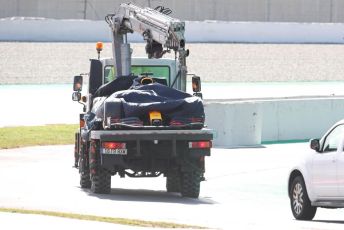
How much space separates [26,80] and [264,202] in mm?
40261

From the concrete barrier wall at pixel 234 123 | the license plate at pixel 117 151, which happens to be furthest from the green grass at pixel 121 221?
the concrete barrier wall at pixel 234 123

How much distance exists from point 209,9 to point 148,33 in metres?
56.4

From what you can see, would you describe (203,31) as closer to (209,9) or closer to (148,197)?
(209,9)

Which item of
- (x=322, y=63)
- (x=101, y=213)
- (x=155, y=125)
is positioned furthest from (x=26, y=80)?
(x=101, y=213)

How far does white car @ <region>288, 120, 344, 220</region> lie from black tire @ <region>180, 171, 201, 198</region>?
11.1 ft

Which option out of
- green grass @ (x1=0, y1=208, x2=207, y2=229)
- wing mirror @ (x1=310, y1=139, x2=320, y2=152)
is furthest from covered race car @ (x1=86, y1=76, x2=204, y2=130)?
green grass @ (x1=0, y1=208, x2=207, y2=229)

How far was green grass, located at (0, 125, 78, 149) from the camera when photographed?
36.1 meters

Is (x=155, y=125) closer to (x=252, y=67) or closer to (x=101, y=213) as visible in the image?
(x=101, y=213)

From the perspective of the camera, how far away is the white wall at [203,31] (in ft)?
212

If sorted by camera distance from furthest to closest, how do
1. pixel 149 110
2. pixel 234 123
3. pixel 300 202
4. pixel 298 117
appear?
1. pixel 298 117
2. pixel 234 123
3. pixel 149 110
4. pixel 300 202

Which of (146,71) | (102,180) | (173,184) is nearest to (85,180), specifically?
(102,180)

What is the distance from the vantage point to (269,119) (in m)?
38.7

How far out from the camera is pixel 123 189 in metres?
24.0

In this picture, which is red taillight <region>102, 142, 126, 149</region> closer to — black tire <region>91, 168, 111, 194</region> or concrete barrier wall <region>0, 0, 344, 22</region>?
black tire <region>91, 168, 111, 194</region>
